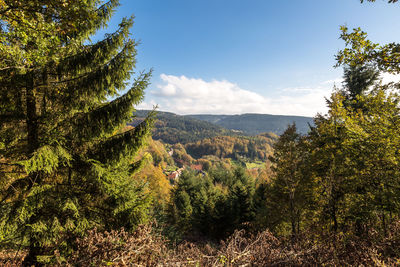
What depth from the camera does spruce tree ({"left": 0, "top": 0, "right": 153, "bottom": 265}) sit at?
4.57 meters

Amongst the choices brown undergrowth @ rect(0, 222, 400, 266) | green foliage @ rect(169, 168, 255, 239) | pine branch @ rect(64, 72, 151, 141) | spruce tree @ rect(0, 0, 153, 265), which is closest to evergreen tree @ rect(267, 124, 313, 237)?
brown undergrowth @ rect(0, 222, 400, 266)

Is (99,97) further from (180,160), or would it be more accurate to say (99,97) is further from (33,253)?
(180,160)

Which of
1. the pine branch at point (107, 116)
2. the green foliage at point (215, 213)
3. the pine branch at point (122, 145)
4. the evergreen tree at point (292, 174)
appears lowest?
the green foliage at point (215, 213)

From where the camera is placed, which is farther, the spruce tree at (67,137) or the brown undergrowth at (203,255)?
the spruce tree at (67,137)

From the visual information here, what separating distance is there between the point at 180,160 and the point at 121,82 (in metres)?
126

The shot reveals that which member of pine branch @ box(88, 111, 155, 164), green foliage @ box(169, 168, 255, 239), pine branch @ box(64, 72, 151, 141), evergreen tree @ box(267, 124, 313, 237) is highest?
pine branch @ box(64, 72, 151, 141)

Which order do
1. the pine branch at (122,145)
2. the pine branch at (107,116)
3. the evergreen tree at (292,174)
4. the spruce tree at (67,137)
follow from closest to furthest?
1. the spruce tree at (67,137)
2. the pine branch at (107,116)
3. the pine branch at (122,145)
4. the evergreen tree at (292,174)

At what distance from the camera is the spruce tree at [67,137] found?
4570 mm

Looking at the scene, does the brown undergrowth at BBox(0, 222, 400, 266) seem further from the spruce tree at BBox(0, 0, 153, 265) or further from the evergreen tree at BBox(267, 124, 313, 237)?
the evergreen tree at BBox(267, 124, 313, 237)

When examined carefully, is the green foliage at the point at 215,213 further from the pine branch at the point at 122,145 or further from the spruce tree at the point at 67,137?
the pine branch at the point at 122,145

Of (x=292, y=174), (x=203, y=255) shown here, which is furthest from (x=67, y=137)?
(x=292, y=174)

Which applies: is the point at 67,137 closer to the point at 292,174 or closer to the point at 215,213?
the point at 292,174

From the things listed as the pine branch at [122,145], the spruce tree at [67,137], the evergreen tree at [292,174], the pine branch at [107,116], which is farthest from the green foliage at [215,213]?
the pine branch at [107,116]

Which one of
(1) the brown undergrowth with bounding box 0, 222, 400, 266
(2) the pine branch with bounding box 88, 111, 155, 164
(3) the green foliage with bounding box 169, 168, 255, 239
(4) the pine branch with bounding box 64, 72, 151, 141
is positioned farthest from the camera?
(3) the green foliage with bounding box 169, 168, 255, 239
